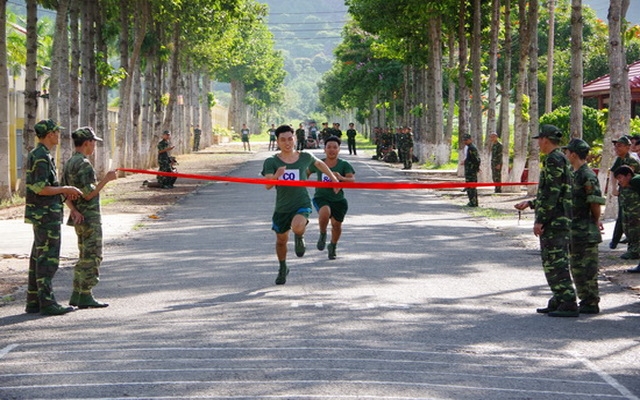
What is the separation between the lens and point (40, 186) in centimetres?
1033

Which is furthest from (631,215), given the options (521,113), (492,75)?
(492,75)

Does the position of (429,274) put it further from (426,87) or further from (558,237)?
(426,87)

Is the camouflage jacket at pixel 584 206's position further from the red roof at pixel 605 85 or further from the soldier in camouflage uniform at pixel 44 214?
the red roof at pixel 605 85

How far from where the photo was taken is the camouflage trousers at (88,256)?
10.8 meters

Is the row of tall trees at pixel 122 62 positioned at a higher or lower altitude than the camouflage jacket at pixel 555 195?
higher

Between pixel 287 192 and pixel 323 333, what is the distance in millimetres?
3306

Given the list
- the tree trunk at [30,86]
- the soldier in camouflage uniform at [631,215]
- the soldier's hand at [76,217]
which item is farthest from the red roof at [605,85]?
the soldier's hand at [76,217]

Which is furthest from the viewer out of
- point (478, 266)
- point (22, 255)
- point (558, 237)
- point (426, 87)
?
point (426, 87)

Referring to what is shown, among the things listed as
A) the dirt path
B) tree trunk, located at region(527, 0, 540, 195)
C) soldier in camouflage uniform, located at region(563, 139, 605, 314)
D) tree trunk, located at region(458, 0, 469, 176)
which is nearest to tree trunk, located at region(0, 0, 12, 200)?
the dirt path

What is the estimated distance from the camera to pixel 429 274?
13.3 meters

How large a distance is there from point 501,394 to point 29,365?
3.48m

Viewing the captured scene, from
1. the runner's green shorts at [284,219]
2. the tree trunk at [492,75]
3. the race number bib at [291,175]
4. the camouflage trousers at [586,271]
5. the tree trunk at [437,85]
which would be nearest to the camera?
the camouflage trousers at [586,271]

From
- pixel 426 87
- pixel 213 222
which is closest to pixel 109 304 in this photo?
pixel 213 222

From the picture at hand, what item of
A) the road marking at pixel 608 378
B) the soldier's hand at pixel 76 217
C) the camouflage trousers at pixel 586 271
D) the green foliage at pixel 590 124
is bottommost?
the road marking at pixel 608 378
